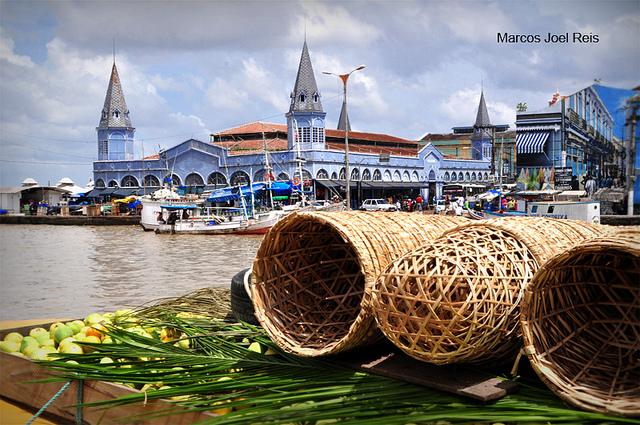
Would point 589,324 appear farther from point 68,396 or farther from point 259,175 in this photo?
point 259,175

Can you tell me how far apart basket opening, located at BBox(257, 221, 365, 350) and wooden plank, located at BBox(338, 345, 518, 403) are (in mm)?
A: 321

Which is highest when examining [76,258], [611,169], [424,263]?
[611,169]

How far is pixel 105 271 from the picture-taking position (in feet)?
54.2

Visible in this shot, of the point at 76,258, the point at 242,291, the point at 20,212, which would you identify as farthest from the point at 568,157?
the point at 20,212

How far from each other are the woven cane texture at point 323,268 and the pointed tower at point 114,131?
52.5 m

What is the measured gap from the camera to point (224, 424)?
2.93 m

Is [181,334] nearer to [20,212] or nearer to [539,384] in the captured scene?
[539,384]

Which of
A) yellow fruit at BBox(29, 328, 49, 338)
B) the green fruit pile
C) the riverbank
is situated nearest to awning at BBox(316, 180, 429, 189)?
the riverbank

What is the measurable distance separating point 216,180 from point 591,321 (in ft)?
146

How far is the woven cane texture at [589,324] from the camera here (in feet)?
9.00

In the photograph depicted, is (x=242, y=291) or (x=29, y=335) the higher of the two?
(x=242, y=291)

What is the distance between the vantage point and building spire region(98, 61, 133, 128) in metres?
53.8

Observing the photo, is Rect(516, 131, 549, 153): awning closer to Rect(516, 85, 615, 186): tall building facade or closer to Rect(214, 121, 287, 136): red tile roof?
Rect(516, 85, 615, 186): tall building facade

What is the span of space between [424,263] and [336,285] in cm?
137
